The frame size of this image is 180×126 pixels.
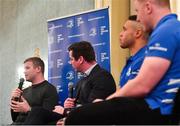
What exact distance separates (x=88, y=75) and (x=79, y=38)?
125 cm

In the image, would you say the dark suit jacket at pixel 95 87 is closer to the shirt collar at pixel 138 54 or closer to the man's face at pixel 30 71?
the shirt collar at pixel 138 54

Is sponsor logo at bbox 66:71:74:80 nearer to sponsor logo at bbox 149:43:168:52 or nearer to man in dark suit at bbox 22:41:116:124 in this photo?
man in dark suit at bbox 22:41:116:124

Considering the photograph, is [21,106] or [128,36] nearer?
[128,36]

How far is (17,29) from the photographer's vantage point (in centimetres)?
617

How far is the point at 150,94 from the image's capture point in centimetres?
196

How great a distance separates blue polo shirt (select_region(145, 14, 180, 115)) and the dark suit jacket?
4.07 feet

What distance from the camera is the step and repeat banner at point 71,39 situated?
14.4 ft

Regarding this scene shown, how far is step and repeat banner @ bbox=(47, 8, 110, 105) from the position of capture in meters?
4.40

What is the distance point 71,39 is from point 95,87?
5.48ft

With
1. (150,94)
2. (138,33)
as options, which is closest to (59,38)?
(138,33)

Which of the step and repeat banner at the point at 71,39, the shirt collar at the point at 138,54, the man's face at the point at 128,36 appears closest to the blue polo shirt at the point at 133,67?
the shirt collar at the point at 138,54

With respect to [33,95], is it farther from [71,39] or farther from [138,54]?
[138,54]

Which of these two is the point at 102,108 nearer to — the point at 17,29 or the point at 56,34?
the point at 56,34

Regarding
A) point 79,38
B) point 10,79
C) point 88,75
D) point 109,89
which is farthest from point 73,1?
point 109,89
